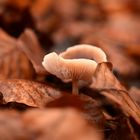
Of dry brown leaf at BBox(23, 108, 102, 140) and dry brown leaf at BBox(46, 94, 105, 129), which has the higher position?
dry brown leaf at BBox(23, 108, 102, 140)

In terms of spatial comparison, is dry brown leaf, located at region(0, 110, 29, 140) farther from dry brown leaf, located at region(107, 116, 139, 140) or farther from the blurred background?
the blurred background

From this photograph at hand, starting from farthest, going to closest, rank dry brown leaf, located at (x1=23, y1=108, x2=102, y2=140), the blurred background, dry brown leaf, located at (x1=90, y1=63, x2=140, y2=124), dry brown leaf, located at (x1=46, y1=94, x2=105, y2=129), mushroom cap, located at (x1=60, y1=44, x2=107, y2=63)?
1. the blurred background
2. mushroom cap, located at (x1=60, y1=44, x2=107, y2=63)
3. dry brown leaf, located at (x1=90, y1=63, x2=140, y2=124)
4. dry brown leaf, located at (x1=46, y1=94, x2=105, y2=129)
5. dry brown leaf, located at (x1=23, y1=108, x2=102, y2=140)

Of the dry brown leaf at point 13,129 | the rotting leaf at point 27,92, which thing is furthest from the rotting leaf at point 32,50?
the dry brown leaf at point 13,129

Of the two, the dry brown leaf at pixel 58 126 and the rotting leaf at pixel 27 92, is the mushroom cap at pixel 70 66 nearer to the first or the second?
the rotting leaf at pixel 27 92

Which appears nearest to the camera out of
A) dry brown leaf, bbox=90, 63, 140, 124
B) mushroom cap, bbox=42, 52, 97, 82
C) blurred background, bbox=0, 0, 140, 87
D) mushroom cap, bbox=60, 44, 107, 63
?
dry brown leaf, bbox=90, 63, 140, 124

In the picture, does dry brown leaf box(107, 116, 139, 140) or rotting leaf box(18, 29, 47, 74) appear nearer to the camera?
dry brown leaf box(107, 116, 139, 140)

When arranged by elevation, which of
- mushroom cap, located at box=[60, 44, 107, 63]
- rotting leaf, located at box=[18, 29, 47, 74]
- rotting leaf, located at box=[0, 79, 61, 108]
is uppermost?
mushroom cap, located at box=[60, 44, 107, 63]

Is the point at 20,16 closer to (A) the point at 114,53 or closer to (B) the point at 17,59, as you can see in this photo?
(A) the point at 114,53

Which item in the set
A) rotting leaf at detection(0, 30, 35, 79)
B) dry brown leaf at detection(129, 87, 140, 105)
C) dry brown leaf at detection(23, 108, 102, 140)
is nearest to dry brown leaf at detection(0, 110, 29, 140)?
dry brown leaf at detection(23, 108, 102, 140)
